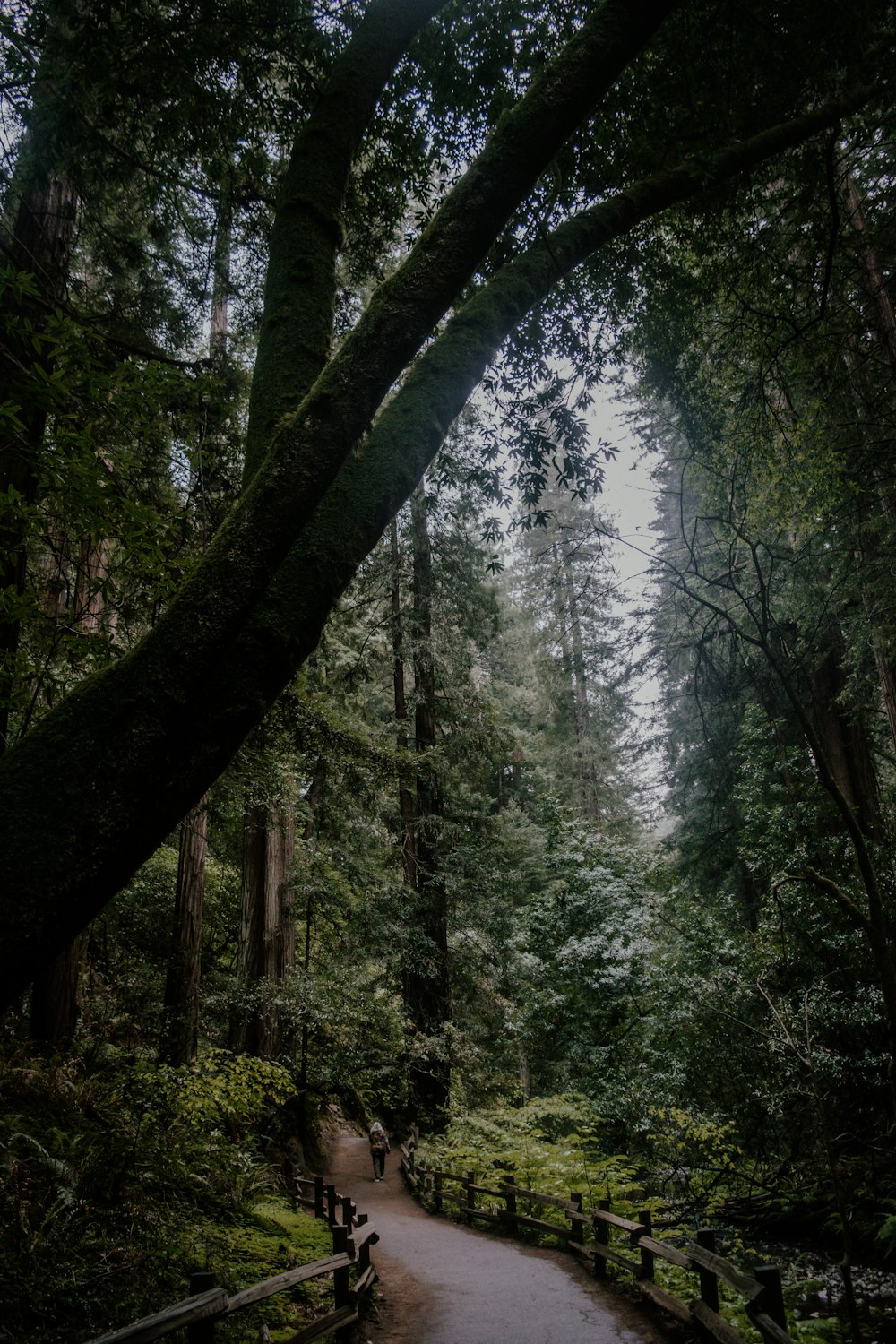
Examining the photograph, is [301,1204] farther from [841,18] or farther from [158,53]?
[841,18]

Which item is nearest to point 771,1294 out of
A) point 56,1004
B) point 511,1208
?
point 56,1004

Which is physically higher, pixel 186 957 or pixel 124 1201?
pixel 186 957

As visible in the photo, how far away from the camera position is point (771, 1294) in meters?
4.20

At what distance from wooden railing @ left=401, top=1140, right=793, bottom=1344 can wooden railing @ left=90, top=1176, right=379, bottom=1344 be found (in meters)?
2.41

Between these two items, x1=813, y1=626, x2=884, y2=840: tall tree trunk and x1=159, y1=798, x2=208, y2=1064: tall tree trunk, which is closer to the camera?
x1=159, y1=798, x2=208, y2=1064: tall tree trunk

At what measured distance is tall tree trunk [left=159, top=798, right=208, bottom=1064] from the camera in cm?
950

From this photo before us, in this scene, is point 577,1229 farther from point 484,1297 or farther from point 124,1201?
point 124,1201

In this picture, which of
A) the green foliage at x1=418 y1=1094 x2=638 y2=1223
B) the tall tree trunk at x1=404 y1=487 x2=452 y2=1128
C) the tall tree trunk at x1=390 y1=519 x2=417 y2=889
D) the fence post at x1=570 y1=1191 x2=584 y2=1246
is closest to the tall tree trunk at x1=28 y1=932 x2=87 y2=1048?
the fence post at x1=570 y1=1191 x2=584 y2=1246

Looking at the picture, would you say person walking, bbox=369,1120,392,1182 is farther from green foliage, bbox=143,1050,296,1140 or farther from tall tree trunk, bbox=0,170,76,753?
tall tree trunk, bbox=0,170,76,753

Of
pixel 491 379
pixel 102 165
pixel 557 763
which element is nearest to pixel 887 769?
pixel 557 763

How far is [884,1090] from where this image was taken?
10180mm

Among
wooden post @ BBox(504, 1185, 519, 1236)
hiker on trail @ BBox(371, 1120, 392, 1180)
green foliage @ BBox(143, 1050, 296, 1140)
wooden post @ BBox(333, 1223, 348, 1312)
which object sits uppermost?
green foliage @ BBox(143, 1050, 296, 1140)

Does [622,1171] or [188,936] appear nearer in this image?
[622,1171]

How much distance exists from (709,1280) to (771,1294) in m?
1.23
